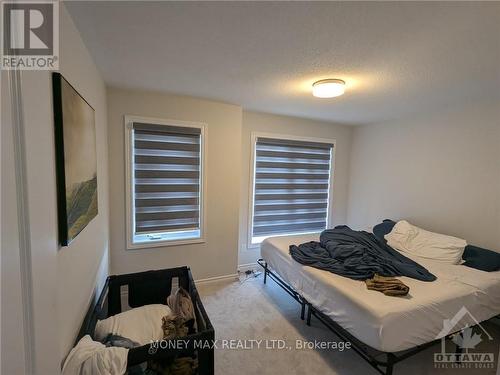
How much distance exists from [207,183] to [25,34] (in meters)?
2.36

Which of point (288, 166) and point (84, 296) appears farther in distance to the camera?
point (288, 166)

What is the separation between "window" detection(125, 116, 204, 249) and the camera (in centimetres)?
268

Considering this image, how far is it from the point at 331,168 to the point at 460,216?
6.05ft

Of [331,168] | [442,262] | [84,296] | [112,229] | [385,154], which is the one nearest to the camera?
[84,296]

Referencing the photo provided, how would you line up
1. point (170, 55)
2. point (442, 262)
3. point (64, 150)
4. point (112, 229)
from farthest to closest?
1. point (112, 229)
2. point (442, 262)
3. point (170, 55)
4. point (64, 150)

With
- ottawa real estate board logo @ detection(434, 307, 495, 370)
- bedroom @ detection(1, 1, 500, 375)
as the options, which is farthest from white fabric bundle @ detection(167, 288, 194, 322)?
ottawa real estate board logo @ detection(434, 307, 495, 370)

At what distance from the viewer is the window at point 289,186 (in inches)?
141

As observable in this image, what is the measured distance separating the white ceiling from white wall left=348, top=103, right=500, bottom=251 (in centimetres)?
38

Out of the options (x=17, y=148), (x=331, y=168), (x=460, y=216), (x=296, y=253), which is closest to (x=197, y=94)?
(x=296, y=253)

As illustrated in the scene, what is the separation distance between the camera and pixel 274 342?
2115 millimetres

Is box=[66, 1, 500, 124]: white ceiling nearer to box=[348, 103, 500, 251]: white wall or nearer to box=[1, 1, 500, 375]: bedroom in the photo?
box=[1, 1, 500, 375]: bedroom

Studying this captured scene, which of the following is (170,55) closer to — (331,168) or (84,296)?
(84,296)

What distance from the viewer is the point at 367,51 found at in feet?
5.20

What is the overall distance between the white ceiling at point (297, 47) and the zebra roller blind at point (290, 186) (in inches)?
49.0
